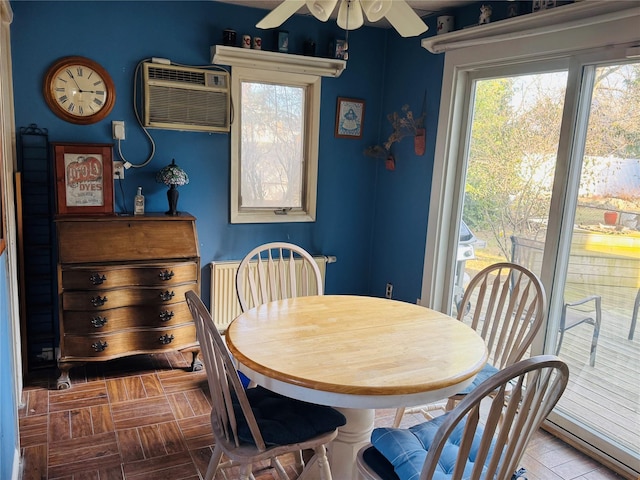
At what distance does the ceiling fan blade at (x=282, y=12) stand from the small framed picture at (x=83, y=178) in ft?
4.91

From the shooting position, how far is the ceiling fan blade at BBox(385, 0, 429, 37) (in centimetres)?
175

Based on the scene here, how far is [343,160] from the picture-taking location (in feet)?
12.9

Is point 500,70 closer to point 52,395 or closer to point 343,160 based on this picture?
point 343,160

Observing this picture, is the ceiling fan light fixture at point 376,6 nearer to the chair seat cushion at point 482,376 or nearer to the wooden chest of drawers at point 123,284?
the chair seat cushion at point 482,376

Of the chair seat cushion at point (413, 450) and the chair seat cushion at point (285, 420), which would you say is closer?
the chair seat cushion at point (413, 450)

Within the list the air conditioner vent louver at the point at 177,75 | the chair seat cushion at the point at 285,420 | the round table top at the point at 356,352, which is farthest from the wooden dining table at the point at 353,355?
the air conditioner vent louver at the point at 177,75

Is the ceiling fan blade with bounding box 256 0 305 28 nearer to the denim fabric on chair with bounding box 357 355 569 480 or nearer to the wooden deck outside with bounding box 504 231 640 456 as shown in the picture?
the denim fabric on chair with bounding box 357 355 569 480

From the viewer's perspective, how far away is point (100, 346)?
9.41 ft

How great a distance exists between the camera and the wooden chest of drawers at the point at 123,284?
9.16 ft

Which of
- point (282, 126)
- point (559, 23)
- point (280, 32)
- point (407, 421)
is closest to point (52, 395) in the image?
point (407, 421)

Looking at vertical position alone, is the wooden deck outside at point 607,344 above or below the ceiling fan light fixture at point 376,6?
below

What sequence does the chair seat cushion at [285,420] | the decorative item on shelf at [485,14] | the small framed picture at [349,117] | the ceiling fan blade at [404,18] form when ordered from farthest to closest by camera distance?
the small framed picture at [349,117]
the decorative item on shelf at [485,14]
the ceiling fan blade at [404,18]
the chair seat cushion at [285,420]

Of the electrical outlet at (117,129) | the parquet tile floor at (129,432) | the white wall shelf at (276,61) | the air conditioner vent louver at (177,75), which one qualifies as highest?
the white wall shelf at (276,61)

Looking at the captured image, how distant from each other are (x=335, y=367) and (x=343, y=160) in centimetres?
255
